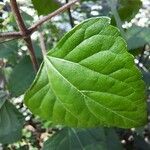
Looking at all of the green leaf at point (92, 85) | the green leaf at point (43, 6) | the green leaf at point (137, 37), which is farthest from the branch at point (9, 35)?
the green leaf at point (137, 37)

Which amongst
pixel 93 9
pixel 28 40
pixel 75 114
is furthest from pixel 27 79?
pixel 93 9

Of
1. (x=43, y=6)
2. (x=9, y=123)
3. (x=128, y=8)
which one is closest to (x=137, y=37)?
(x=128, y=8)

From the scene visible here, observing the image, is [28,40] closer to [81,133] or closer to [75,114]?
[75,114]

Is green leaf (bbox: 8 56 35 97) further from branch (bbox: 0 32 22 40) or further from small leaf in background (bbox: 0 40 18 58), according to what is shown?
branch (bbox: 0 32 22 40)

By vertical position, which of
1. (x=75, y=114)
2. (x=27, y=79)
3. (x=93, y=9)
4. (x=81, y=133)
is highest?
(x=75, y=114)

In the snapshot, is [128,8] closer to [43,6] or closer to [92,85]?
[43,6]

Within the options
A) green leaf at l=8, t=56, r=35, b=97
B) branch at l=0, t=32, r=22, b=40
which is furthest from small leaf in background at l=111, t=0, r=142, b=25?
branch at l=0, t=32, r=22, b=40
